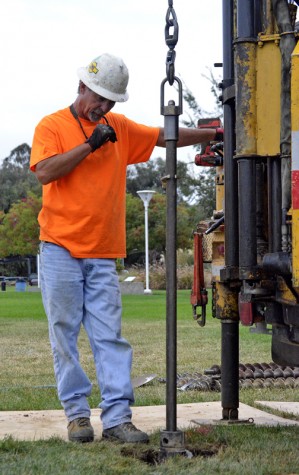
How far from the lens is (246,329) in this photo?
17.0m

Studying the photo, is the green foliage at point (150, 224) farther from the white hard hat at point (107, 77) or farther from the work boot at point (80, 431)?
the work boot at point (80, 431)

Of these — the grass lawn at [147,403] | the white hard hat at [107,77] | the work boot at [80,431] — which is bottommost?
the grass lawn at [147,403]

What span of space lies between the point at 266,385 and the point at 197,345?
16.0ft

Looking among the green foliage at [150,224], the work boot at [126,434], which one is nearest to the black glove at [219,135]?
the work boot at [126,434]

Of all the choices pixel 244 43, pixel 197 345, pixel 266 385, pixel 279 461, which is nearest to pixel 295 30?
pixel 244 43

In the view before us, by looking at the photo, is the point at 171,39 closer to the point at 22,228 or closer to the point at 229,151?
the point at 229,151

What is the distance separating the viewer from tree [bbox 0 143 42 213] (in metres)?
74.8

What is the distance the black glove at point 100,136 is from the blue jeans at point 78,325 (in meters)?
0.65

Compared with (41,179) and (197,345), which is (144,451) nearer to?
(41,179)

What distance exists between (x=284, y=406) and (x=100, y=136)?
2725 millimetres

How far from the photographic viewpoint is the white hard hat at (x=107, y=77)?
593 centimetres

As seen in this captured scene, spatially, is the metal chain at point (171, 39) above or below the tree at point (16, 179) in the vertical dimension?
below

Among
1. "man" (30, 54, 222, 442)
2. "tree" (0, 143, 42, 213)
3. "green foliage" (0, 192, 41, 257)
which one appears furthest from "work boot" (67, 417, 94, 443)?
"tree" (0, 143, 42, 213)

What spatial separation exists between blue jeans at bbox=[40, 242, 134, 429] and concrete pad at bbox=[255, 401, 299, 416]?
1.56 metres
